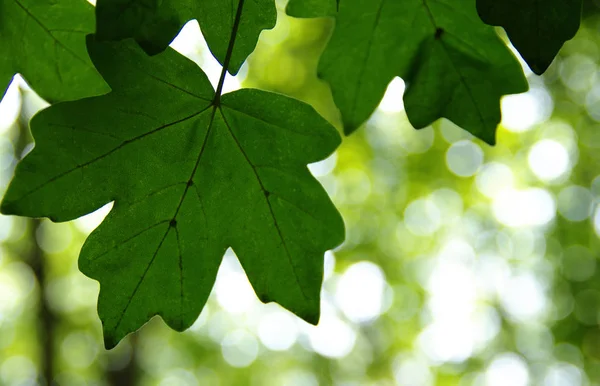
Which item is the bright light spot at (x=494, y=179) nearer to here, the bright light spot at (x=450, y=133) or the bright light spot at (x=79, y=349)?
the bright light spot at (x=450, y=133)

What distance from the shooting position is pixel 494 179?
1300cm

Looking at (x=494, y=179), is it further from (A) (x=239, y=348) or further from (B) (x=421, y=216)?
(A) (x=239, y=348)

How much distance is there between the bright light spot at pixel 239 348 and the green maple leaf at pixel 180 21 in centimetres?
1409

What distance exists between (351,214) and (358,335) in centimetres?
357

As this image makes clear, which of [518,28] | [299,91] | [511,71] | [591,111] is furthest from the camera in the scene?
[591,111]

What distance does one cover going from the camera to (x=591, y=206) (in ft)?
42.1

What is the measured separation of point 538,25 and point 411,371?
1462 cm

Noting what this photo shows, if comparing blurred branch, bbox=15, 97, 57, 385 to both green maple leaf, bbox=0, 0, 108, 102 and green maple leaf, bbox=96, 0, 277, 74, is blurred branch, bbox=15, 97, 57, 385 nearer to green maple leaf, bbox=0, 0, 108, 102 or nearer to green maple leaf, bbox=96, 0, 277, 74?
green maple leaf, bbox=0, 0, 108, 102

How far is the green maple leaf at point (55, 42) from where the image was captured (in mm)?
1321

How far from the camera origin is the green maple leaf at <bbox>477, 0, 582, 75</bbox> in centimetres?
108

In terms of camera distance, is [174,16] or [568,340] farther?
[568,340]

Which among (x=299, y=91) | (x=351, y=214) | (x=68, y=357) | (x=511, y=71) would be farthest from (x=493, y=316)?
(x=511, y=71)

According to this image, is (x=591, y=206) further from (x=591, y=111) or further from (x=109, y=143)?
(x=109, y=143)

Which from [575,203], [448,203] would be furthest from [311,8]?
[575,203]
